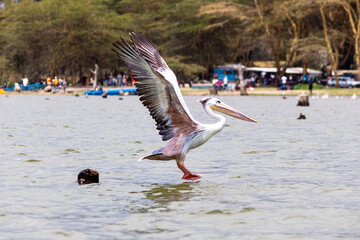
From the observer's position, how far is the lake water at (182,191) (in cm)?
691

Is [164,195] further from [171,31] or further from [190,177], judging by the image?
[171,31]

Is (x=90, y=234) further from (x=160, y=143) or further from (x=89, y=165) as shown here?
(x=160, y=143)

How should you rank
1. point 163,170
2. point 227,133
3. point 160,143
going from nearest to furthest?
point 163,170 → point 160,143 → point 227,133

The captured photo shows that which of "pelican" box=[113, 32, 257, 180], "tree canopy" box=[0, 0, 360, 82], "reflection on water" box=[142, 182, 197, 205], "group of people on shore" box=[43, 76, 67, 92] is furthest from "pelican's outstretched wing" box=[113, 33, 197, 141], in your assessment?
"group of people on shore" box=[43, 76, 67, 92]

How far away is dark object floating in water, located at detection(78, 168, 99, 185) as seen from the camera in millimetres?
9672

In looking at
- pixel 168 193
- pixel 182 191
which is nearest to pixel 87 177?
pixel 168 193

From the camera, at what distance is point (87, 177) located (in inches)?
382

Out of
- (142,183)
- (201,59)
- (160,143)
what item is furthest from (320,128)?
(201,59)

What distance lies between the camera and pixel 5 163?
12086 millimetres

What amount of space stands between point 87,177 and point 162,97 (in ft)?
5.71

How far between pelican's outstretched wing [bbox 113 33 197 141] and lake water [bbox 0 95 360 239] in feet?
3.78

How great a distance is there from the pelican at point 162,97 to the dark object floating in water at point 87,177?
42.2 inches

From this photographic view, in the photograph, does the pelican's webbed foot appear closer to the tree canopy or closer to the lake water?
the lake water

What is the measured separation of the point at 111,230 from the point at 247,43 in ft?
249
